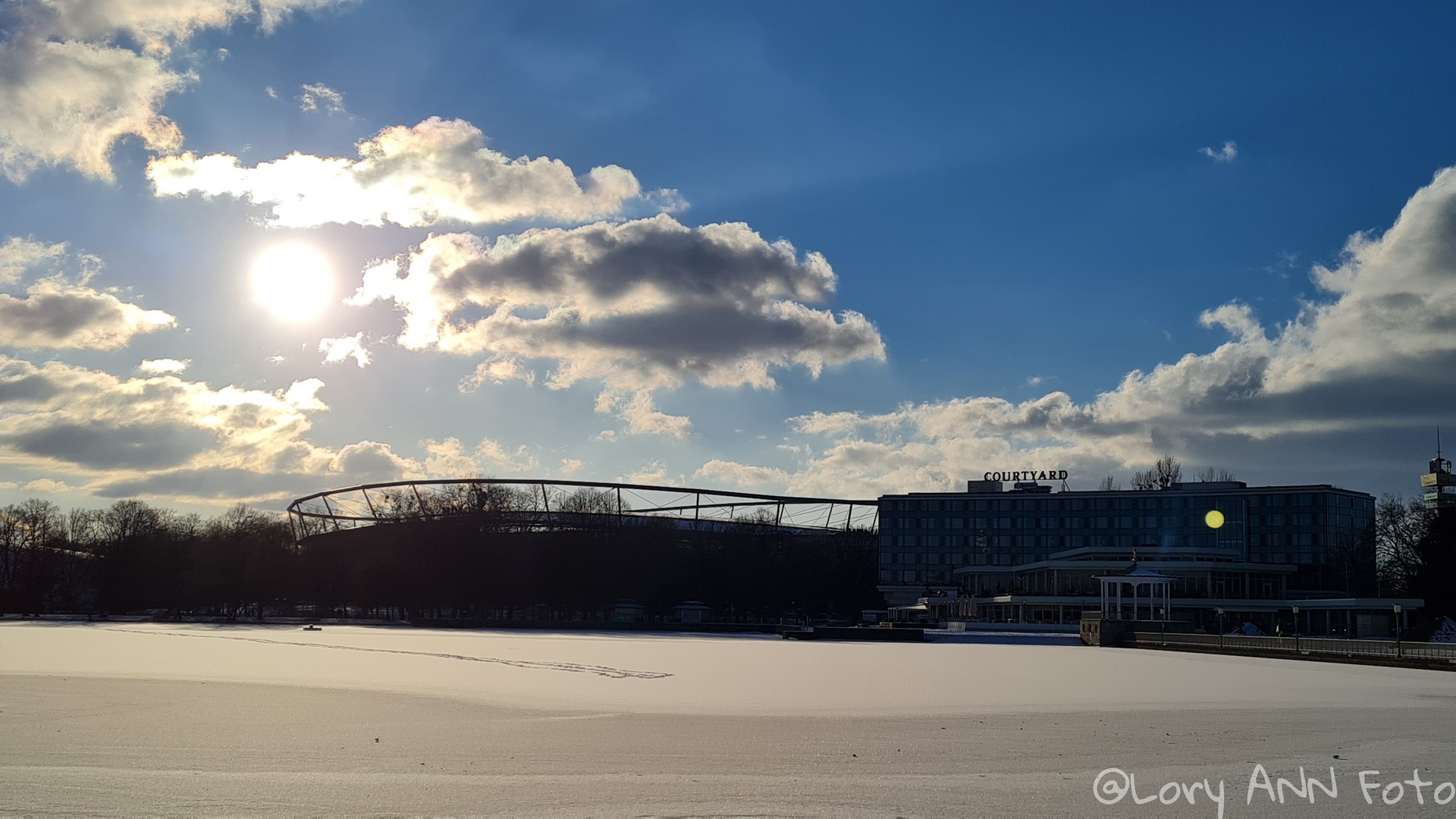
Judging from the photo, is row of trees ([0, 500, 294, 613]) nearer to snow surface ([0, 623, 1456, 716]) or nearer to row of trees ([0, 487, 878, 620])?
row of trees ([0, 487, 878, 620])

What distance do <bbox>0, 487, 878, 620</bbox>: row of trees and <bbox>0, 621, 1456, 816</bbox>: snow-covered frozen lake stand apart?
299 ft

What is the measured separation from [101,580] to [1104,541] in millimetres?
135698

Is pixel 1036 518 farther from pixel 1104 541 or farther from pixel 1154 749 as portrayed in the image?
pixel 1154 749

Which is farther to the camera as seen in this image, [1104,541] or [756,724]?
[1104,541]

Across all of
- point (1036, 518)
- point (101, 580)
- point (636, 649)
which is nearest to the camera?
point (636, 649)

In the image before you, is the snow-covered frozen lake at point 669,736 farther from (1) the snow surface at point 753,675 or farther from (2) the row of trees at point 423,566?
(2) the row of trees at point 423,566

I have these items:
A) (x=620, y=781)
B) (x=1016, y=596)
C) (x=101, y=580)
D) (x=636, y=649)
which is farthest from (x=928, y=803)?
(x=101, y=580)

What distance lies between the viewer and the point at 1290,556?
6299 inches

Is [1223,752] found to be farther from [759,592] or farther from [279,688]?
[759,592]

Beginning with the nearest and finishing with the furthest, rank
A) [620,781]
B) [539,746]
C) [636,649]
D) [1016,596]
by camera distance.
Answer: [620,781] < [539,746] < [636,649] < [1016,596]

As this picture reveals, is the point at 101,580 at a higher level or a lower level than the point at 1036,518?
lower

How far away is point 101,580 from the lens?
141 m

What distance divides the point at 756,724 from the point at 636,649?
34216mm

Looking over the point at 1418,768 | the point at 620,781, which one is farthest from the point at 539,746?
the point at 1418,768
